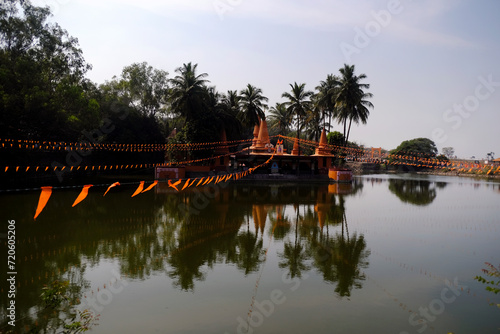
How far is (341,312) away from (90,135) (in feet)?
142

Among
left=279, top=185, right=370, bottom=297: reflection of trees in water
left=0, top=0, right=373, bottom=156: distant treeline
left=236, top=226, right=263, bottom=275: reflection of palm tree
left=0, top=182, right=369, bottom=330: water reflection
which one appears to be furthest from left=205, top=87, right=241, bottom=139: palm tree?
left=236, top=226, right=263, bottom=275: reflection of palm tree

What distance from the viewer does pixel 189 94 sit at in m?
42.3

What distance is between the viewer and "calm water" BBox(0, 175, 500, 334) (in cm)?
777

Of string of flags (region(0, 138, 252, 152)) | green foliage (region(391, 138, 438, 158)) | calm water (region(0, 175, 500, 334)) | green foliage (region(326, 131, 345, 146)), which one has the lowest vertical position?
calm water (region(0, 175, 500, 334))

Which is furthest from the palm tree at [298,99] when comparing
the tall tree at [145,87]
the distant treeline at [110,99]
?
the tall tree at [145,87]

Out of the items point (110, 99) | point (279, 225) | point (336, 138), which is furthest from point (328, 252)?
point (110, 99)

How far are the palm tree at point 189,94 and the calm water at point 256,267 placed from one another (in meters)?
23.1

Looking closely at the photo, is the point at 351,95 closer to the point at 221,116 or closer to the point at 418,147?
the point at 221,116

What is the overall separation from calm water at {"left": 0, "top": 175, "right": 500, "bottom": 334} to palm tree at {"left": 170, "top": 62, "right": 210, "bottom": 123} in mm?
23068

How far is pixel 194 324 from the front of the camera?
7.45 meters

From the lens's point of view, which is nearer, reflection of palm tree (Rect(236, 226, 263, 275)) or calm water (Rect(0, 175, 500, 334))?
calm water (Rect(0, 175, 500, 334))

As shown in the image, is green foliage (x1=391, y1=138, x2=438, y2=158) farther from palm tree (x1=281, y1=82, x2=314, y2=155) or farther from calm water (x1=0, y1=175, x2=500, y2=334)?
calm water (x1=0, y1=175, x2=500, y2=334)

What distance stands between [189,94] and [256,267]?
34.2 m

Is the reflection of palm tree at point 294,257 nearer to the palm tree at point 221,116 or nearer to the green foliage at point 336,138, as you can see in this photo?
the palm tree at point 221,116
